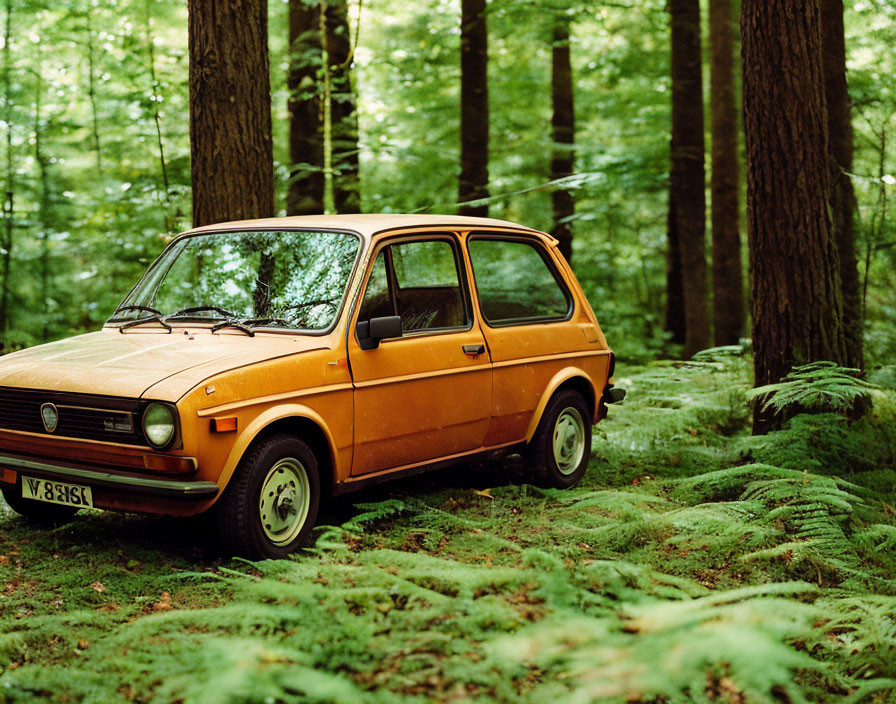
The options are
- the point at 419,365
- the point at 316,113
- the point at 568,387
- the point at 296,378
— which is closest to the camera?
the point at 296,378

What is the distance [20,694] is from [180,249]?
3896mm

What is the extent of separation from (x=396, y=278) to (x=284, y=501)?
178cm

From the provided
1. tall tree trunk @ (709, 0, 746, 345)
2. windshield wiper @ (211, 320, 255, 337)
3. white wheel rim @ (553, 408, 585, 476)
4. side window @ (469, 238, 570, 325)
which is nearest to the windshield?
windshield wiper @ (211, 320, 255, 337)

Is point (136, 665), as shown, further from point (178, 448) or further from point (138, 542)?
point (138, 542)

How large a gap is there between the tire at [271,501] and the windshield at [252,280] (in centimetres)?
88

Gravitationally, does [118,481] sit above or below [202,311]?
below

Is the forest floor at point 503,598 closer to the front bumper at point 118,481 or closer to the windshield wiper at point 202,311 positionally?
the front bumper at point 118,481

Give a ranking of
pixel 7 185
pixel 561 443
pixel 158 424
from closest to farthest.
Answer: pixel 158 424
pixel 561 443
pixel 7 185

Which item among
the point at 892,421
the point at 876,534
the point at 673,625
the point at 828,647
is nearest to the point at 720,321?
the point at 892,421

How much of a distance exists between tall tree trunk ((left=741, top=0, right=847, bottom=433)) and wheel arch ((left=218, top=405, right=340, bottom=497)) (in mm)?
4053

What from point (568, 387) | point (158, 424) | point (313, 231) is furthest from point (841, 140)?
point (158, 424)

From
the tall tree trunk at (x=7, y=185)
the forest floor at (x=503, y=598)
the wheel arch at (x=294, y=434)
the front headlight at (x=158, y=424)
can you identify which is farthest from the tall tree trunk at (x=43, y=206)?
the front headlight at (x=158, y=424)

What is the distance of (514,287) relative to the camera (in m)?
7.74

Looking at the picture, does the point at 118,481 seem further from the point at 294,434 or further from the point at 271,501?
the point at 294,434
